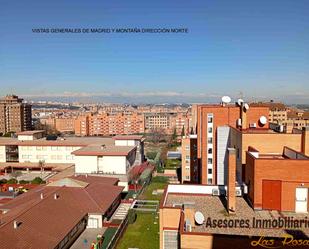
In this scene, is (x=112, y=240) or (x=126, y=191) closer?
(x=112, y=240)

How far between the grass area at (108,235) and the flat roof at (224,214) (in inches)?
347

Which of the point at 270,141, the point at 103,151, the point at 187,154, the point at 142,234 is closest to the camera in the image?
the point at 270,141

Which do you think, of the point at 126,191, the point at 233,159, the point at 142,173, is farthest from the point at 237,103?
the point at 142,173

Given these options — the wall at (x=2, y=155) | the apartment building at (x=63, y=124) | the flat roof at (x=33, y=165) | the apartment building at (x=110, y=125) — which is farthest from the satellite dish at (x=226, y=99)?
the apartment building at (x=63, y=124)

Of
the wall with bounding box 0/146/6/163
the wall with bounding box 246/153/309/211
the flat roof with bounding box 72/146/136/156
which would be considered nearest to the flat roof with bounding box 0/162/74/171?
the wall with bounding box 0/146/6/163

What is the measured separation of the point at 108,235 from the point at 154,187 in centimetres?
1467

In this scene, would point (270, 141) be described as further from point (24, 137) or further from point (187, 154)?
point (24, 137)

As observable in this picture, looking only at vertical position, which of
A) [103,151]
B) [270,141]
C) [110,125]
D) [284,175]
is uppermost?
[270,141]

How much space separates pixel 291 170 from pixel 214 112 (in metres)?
11.6

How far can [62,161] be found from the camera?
1855 inches

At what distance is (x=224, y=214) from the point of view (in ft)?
40.0

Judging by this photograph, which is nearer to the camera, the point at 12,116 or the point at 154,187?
the point at 154,187

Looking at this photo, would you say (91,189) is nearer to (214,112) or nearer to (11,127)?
(214,112)

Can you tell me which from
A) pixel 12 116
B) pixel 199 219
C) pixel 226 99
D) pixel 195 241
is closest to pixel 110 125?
pixel 12 116
